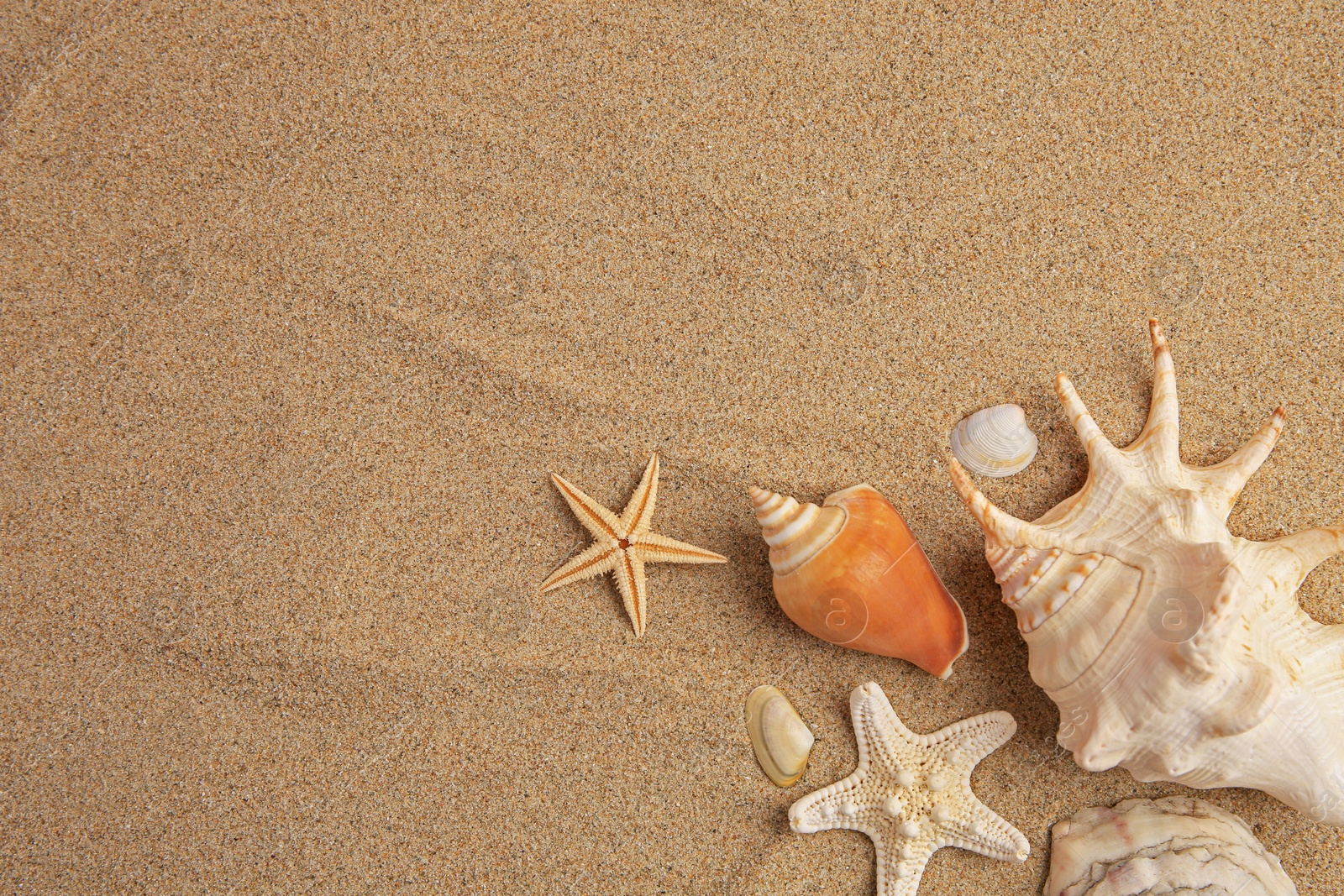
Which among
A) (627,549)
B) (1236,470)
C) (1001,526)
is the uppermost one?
(1236,470)

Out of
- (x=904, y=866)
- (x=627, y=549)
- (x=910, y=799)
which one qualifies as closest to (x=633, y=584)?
(x=627, y=549)

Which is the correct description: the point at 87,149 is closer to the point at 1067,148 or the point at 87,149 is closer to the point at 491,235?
the point at 491,235

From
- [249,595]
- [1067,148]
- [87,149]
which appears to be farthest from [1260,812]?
[87,149]

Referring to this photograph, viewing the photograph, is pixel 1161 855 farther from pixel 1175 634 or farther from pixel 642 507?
pixel 642 507

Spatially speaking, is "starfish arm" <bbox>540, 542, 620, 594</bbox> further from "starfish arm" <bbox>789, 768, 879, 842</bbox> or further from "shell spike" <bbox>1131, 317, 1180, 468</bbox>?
"shell spike" <bbox>1131, 317, 1180, 468</bbox>

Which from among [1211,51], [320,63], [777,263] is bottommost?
[320,63]
